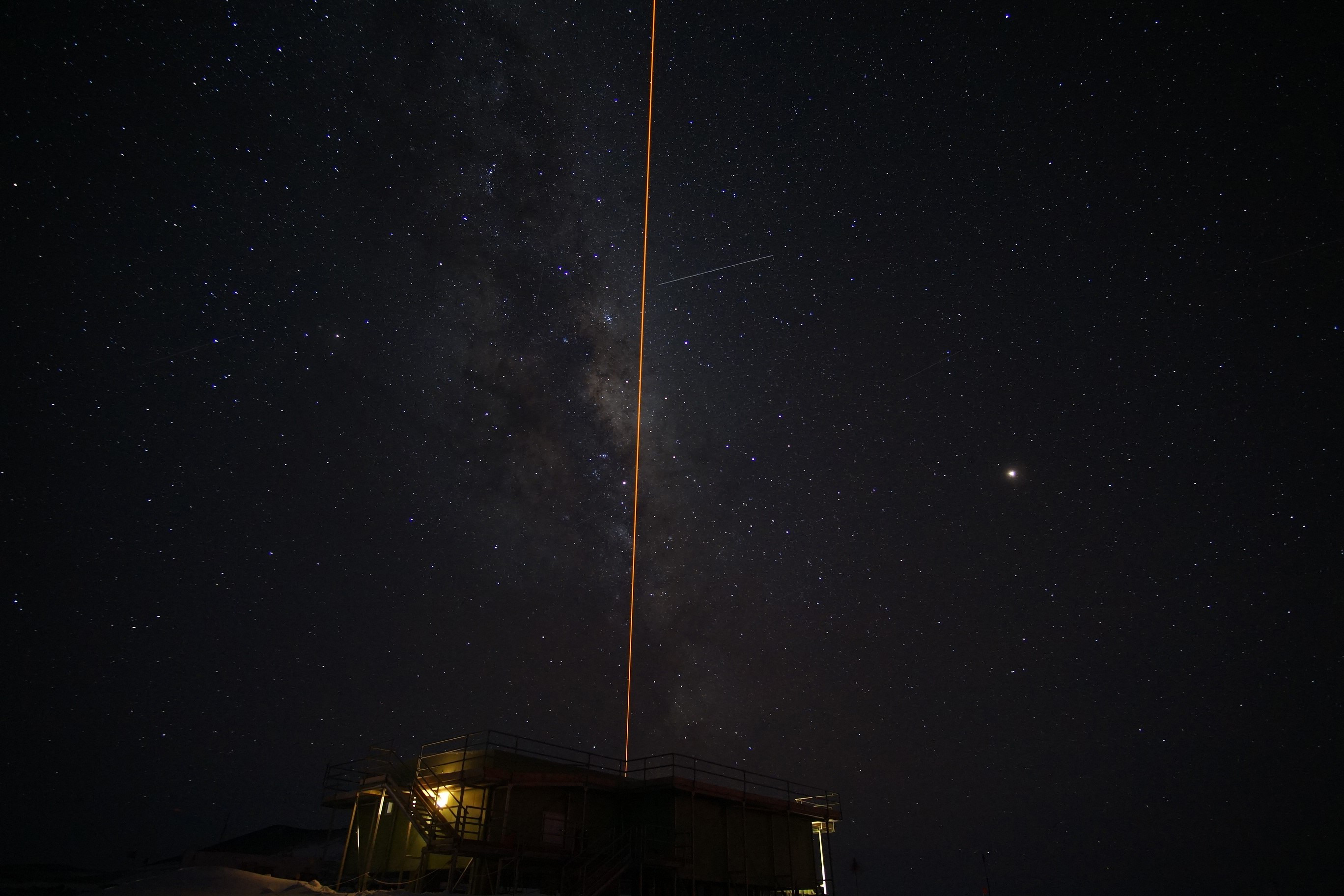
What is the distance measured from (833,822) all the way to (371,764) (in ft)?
51.1

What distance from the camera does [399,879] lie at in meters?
21.0

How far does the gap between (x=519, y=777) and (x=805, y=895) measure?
1198cm

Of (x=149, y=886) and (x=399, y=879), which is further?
(x=399, y=879)

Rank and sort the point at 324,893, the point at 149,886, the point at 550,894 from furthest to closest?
the point at 550,894, the point at 324,893, the point at 149,886

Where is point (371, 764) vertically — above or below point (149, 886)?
above

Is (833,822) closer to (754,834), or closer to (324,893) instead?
(754,834)

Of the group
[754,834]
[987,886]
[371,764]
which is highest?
[371,764]

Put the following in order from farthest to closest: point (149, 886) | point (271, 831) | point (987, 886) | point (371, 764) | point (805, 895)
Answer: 1. point (271, 831)
2. point (987, 886)
3. point (805, 895)
4. point (371, 764)
5. point (149, 886)

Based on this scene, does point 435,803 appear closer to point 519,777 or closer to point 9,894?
point 519,777

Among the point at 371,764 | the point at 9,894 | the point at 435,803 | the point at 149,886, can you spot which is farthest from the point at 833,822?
the point at 9,894

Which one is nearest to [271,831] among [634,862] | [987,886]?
[987,886]

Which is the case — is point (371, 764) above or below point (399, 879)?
above

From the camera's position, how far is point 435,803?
20.5 meters

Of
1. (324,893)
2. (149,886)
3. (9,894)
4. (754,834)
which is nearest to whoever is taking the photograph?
(149,886)
